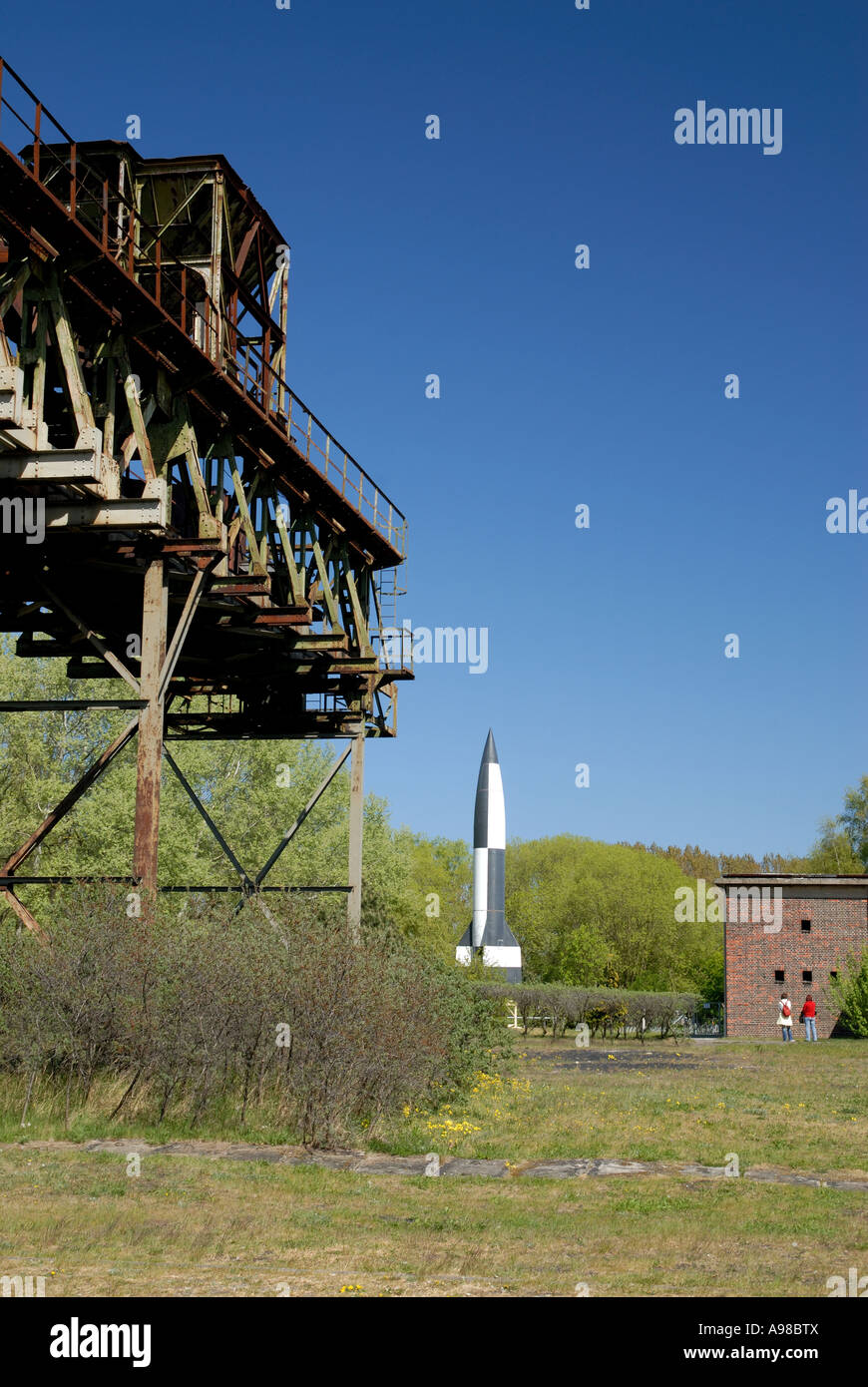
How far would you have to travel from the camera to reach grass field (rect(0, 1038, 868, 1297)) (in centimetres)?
798

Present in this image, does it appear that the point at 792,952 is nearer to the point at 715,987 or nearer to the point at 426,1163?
the point at 715,987

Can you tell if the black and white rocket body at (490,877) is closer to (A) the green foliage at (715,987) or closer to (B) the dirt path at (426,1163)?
(A) the green foliage at (715,987)

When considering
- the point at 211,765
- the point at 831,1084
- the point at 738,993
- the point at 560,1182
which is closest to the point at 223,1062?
the point at 560,1182

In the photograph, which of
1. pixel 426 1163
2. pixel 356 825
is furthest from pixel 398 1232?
pixel 356 825

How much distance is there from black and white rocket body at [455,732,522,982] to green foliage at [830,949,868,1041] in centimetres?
2330

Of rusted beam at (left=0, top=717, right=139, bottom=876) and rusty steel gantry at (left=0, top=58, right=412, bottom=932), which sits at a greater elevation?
rusty steel gantry at (left=0, top=58, right=412, bottom=932)

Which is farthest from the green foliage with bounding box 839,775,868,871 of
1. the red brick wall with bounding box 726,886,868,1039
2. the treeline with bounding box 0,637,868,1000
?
the red brick wall with bounding box 726,886,868,1039

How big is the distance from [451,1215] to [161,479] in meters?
11.5

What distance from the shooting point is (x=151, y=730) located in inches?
695

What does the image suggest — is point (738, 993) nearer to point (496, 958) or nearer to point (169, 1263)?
point (496, 958)

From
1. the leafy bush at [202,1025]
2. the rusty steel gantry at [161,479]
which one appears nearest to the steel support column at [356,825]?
the rusty steel gantry at [161,479]

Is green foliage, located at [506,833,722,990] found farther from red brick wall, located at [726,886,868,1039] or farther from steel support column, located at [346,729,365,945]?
steel support column, located at [346,729,365,945]

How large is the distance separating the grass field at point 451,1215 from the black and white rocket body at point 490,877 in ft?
147
